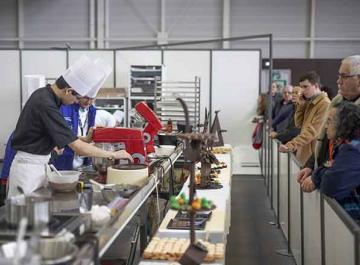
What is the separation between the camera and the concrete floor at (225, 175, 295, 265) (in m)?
4.19

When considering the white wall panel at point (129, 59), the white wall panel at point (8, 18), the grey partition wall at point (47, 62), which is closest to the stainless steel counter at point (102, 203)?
the white wall panel at point (129, 59)

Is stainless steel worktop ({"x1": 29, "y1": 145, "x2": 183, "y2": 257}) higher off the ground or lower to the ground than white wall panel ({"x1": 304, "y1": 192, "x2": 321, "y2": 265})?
higher

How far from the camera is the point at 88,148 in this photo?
264 centimetres

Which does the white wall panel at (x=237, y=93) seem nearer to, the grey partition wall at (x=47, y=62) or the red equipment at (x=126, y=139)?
the grey partition wall at (x=47, y=62)

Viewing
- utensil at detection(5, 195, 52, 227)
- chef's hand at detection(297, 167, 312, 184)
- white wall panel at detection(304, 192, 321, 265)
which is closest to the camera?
utensil at detection(5, 195, 52, 227)

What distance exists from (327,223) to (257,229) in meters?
2.58

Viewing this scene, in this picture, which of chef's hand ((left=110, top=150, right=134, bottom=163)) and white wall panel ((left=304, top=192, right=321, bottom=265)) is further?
white wall panel ((left=304, top=192, right=321, bottom=265))

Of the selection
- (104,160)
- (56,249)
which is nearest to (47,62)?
(104,160)

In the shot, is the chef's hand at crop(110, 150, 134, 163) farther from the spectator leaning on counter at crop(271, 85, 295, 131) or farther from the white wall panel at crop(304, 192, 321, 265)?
the spectator leaning on counter at crop(271, 85, 295, 131)

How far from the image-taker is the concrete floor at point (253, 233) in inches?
165

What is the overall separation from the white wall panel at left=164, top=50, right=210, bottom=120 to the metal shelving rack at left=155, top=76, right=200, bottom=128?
18cm

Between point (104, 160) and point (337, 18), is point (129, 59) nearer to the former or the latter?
point (337, 18)

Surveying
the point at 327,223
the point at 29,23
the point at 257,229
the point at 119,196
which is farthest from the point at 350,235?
the point at 29,23

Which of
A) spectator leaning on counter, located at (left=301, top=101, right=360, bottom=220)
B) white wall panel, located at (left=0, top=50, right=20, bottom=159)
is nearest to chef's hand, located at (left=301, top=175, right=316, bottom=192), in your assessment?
spectator leaning on counter, located at (left=301, top=101, right=360, bottom=220)
